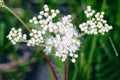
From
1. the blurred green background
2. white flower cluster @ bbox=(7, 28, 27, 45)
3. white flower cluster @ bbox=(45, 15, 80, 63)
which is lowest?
the blurred green background

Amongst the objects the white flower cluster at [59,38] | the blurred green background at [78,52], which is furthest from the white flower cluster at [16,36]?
the blurred green background at [78,52]

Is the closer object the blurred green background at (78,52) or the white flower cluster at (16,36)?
the white flower cluster at (16,36)

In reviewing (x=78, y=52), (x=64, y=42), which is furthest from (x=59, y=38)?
(x=78, y=52)

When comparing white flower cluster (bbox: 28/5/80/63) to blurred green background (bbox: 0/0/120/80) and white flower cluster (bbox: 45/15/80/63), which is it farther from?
blurred green background (bbox: 0/0/120/80)

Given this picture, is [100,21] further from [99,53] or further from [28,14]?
[28,14]

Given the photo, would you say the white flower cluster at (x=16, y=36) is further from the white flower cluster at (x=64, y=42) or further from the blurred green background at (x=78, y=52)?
the blurred green background at (x=78, y=52)

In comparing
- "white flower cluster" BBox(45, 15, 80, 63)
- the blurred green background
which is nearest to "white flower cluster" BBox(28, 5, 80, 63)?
"white flower cluster" BBox(45, 15, 80, 63)

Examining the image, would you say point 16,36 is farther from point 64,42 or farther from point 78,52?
point 78,52

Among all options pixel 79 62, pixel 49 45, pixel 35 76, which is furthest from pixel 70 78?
pixel 49 45
